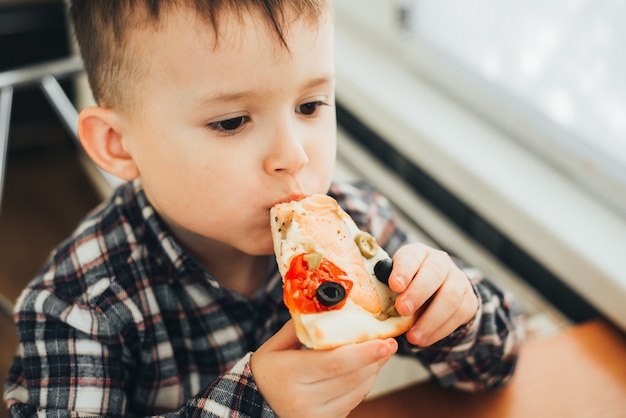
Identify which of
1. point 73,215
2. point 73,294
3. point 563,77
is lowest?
point 73,215

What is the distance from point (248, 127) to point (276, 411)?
30 centimetres

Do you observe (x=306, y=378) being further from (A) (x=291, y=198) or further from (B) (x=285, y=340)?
(A) (x=291, y=198)

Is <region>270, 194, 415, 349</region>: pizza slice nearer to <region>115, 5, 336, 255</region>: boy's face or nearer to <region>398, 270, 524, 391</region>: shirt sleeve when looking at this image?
<region>115, 5, 336, 255</region>: boy's face

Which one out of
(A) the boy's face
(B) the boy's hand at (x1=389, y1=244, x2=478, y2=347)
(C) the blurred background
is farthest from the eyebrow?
(C) the blurred background

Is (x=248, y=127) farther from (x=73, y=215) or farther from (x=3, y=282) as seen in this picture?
(x=73, y=215)

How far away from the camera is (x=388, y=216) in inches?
40.8

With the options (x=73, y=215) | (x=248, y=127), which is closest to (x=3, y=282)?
(x=73, y=215)

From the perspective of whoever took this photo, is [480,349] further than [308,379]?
Yes

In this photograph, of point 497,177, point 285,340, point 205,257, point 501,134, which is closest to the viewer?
point 285,340

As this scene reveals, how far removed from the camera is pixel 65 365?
0.80m

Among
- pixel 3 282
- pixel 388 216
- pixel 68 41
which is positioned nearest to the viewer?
pixel 388 216

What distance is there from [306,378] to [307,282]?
0.33 ft

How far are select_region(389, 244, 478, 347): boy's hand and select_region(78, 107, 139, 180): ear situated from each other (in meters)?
0.38

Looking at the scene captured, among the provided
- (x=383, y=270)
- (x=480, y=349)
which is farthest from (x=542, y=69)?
(x=383, y=270)
